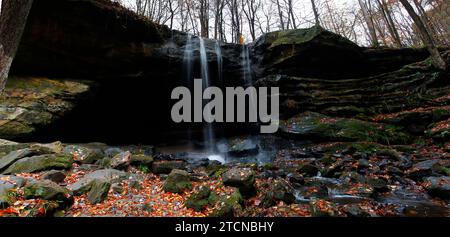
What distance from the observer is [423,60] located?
45.6ft

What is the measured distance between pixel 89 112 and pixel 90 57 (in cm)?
321

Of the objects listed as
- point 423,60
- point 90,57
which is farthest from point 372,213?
point 423,60

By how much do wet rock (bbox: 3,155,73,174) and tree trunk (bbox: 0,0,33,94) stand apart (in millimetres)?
2451

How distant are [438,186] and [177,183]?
19.8ft

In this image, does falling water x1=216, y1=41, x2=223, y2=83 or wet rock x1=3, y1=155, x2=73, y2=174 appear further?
falling water x1=216, y1=41, x2=223, y2=83

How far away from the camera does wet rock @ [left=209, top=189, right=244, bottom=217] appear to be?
15.0 feet

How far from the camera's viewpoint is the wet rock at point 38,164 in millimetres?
5653

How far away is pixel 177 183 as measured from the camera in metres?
5.79

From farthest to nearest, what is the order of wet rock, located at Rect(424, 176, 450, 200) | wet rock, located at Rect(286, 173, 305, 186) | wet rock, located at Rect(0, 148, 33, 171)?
wet rock, located at Rect(286, 173, 305, 186) < wet rock, located at Rect(0, 148, 33, 171) < wet rock, located at Rect(424, 176, 450, 200)

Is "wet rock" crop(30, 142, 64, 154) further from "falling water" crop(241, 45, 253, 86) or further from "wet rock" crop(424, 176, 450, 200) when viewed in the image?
"falling water" crop(241, 45, 253, 86)

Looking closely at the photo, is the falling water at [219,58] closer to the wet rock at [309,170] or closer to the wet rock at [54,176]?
the wet rock at [309,170]

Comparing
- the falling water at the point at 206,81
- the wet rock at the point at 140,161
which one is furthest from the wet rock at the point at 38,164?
the falling water at the point at 206,81

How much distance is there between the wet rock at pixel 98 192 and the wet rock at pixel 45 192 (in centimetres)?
42

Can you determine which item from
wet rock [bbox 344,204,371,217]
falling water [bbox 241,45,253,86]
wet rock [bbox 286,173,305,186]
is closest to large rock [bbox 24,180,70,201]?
wet rock [bbox 344,204,371,217]
